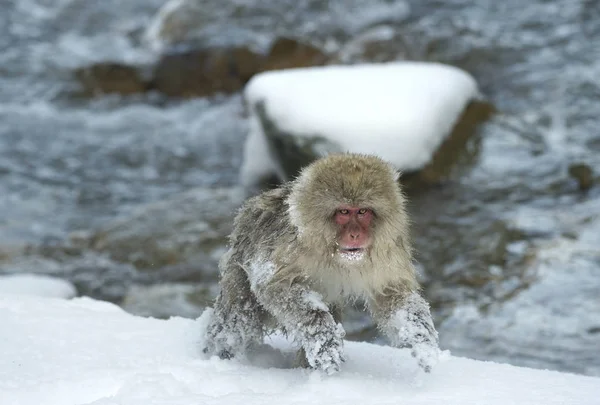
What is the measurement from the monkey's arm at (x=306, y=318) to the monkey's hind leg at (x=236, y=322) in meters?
0.22

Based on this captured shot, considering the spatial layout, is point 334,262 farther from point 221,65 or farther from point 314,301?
point 221,65

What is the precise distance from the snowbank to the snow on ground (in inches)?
144

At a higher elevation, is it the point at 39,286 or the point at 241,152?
the point at 241,152

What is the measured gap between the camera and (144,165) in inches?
356

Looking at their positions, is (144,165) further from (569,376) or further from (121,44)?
(569,376)

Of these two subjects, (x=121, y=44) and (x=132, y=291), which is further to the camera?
(x=121, y=44)

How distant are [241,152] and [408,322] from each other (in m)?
6.35

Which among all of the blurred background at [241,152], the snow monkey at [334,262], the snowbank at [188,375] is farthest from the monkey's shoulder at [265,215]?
the blurred background at [241,152]

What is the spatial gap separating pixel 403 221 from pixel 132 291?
3.60m

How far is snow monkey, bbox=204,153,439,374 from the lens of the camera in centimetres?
299

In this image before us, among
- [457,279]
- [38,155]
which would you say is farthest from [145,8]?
[457,279]

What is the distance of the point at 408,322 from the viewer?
3088 mm

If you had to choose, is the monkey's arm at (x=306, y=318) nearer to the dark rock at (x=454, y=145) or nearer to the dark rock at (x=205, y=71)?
the dark rock at (x=454, y=145)

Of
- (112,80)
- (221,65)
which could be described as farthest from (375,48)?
(112,80)
